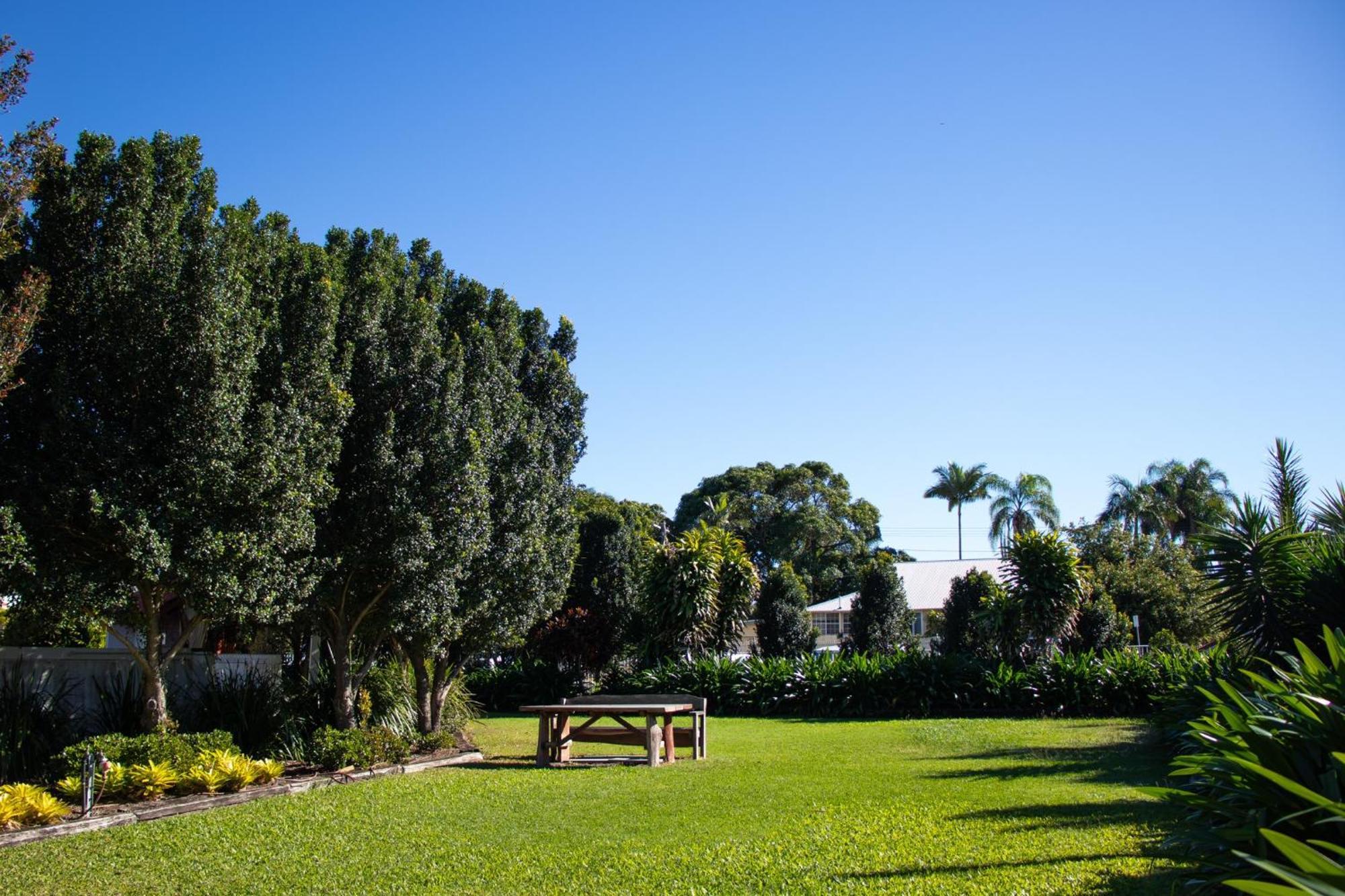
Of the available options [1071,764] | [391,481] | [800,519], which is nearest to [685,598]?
[391,481]

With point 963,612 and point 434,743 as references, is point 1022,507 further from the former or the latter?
point 434,743

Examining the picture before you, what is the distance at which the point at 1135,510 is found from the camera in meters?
68.1

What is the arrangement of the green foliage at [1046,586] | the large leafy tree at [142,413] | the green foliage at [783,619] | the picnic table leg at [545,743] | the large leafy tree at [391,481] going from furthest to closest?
the green foliage at [783,619]
the green foliage at [1046,586]
the picnic table leg at [545,743]
the large leafy tree at [391,481]
the large leafy tree at [142,413]

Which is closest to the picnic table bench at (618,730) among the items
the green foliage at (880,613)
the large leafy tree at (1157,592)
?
the green foliage at (880,613)

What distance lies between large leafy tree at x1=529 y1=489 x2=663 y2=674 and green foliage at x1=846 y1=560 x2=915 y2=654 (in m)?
7.27

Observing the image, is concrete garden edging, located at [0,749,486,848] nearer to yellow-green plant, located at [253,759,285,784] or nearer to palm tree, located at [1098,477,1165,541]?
yellow-green plant, located at [253,759,285,784]

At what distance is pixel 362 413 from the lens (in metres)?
14.8

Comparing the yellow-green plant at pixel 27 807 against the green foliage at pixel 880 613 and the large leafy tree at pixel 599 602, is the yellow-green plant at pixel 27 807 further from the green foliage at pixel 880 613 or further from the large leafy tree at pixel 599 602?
the green foliage at pixel 880 613

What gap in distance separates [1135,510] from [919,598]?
2541cm

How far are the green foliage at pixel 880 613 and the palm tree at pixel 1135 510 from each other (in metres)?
41.1

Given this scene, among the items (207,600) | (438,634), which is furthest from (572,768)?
(207,600)

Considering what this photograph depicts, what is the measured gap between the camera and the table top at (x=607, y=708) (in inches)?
566

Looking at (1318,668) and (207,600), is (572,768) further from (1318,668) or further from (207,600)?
(1318,668)

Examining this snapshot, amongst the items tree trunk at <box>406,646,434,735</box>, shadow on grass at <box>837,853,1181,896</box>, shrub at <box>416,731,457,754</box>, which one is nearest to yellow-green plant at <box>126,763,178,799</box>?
shrub at <box>416,731,457,754</box>
